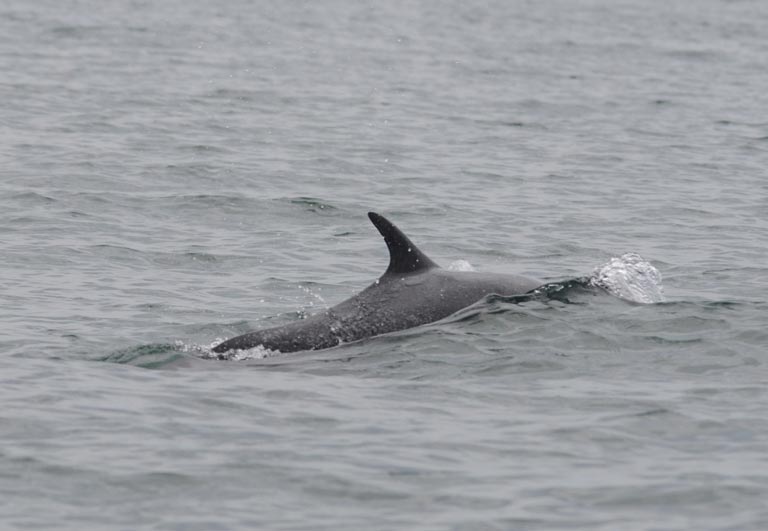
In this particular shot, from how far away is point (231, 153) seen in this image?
1095 inches

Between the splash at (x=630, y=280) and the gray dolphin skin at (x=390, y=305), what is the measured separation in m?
1.33

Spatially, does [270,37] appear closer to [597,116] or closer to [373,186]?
[597,116]

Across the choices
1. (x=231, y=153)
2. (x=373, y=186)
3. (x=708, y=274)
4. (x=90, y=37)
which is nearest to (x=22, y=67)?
(x=90, y=37)

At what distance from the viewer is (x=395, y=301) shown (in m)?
14.3

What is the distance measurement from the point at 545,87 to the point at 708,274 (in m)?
21.6

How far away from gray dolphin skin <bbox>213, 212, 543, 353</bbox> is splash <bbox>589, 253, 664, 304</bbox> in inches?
52.5

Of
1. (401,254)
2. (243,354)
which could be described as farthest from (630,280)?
(243,354)

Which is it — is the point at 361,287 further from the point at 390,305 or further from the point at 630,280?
the point at 390,305

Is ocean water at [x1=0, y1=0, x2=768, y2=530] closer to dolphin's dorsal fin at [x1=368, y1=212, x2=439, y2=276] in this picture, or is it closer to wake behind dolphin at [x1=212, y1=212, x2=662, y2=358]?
wake behind dolphin at [x1=212, y1=212, x2=662, y2=358]

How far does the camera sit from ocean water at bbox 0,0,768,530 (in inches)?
410

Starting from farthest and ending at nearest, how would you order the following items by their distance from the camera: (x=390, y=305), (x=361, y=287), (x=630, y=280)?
(x=361, y=287) → (x=630, y=280) → (x=390, y=305)

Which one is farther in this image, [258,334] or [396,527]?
[258,334]

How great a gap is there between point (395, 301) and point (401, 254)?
0.44 meters

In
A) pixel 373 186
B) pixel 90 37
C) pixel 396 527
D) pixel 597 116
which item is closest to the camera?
pixel 396 527
